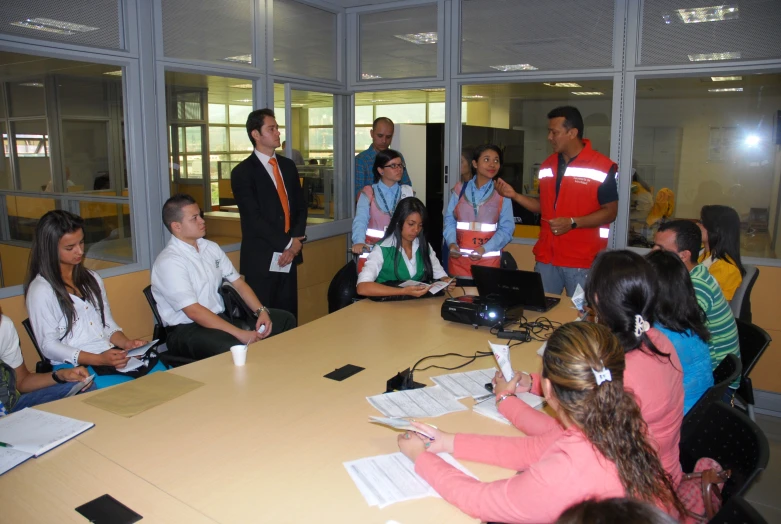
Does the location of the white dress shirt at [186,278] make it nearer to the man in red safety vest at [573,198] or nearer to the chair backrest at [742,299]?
the man in red safety vest at [573,198]

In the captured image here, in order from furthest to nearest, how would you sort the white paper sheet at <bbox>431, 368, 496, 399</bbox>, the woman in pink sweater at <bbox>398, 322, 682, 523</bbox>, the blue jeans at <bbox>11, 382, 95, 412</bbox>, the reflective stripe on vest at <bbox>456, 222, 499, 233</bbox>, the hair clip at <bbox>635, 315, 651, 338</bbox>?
the reflective stripe on vest at <bbox>456, 222, 499, 233</bbox>
the blue jeans at <bbox>11, 382, 95, 412</bbox>
the white paper sheet at <bbox>431, 368, 496, 399</bbox>
the hair clip at <bbox>635, 315, 651, 338</bbox>
the woman in pink sweater at <bbox>398, 322, 682, 523</bbox>

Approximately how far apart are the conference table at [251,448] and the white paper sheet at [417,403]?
4 cm

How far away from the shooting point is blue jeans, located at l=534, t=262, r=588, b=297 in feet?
12.8

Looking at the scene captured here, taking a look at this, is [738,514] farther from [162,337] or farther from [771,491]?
[162,337]

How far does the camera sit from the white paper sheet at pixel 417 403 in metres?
1.94

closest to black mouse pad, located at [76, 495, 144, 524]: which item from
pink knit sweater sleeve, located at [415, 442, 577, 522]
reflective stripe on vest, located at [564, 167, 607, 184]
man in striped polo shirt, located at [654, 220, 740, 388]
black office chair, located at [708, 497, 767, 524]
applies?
pink knit sweater sleeve, located at [415, 442, 577, 522]

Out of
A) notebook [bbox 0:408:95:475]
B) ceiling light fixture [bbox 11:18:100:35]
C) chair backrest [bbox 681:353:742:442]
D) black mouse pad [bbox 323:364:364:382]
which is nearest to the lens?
notebook [bbox 0:408:95:475]

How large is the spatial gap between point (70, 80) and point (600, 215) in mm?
5958

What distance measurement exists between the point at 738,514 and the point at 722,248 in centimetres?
245

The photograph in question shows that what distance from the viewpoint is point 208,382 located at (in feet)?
7.10

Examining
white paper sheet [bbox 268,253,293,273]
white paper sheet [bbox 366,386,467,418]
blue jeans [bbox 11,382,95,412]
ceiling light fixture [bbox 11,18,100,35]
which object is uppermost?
ceiling light fixture [bbox 11,18,100,35]

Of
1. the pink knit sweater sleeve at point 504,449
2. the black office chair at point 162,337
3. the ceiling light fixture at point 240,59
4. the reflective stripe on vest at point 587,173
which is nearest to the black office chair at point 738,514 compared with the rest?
the pink knit sweater sleeve at point 504,449

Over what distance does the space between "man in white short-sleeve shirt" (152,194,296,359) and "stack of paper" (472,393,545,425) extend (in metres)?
1.44

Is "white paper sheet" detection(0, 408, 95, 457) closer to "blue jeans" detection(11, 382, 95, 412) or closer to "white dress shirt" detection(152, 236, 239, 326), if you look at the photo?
"blue jeans" detection(11, 382, 95, 412)
